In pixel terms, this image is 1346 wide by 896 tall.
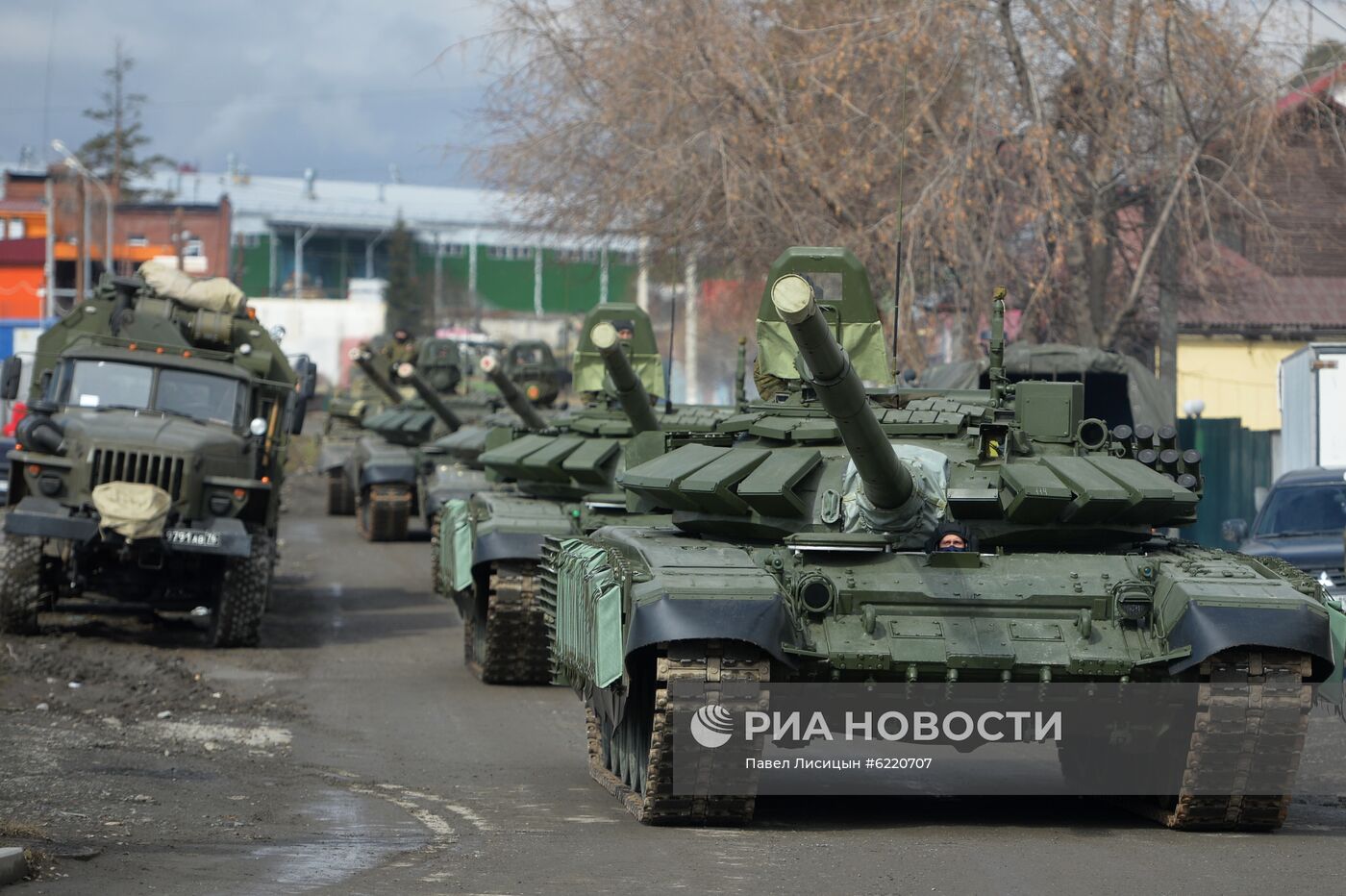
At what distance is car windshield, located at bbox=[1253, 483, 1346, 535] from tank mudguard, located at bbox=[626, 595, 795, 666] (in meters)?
9.47

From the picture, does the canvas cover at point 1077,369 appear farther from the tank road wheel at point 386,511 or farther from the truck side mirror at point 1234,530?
the tank road wheel at point 386,511

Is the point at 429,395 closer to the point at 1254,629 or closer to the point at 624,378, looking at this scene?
the point at 624,378

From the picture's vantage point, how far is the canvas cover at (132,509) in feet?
50.6

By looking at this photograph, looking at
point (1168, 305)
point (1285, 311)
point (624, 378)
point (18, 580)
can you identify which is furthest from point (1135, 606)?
point (1285, 311)

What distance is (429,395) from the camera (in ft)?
78.1

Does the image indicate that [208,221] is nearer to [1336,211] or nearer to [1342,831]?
[1336,211]

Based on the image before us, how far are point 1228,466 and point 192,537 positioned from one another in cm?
1370

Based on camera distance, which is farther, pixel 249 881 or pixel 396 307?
pixel 396 307

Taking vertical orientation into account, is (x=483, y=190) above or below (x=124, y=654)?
above

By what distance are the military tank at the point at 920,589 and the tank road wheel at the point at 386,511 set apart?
1680 cm

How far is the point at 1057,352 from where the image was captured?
1922cm

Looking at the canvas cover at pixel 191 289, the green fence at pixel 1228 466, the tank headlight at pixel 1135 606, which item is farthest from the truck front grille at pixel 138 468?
the green fence at pixel 1228 466

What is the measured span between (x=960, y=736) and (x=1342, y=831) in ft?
5.79

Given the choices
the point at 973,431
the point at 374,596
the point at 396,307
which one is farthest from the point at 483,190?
the point at 396,307
